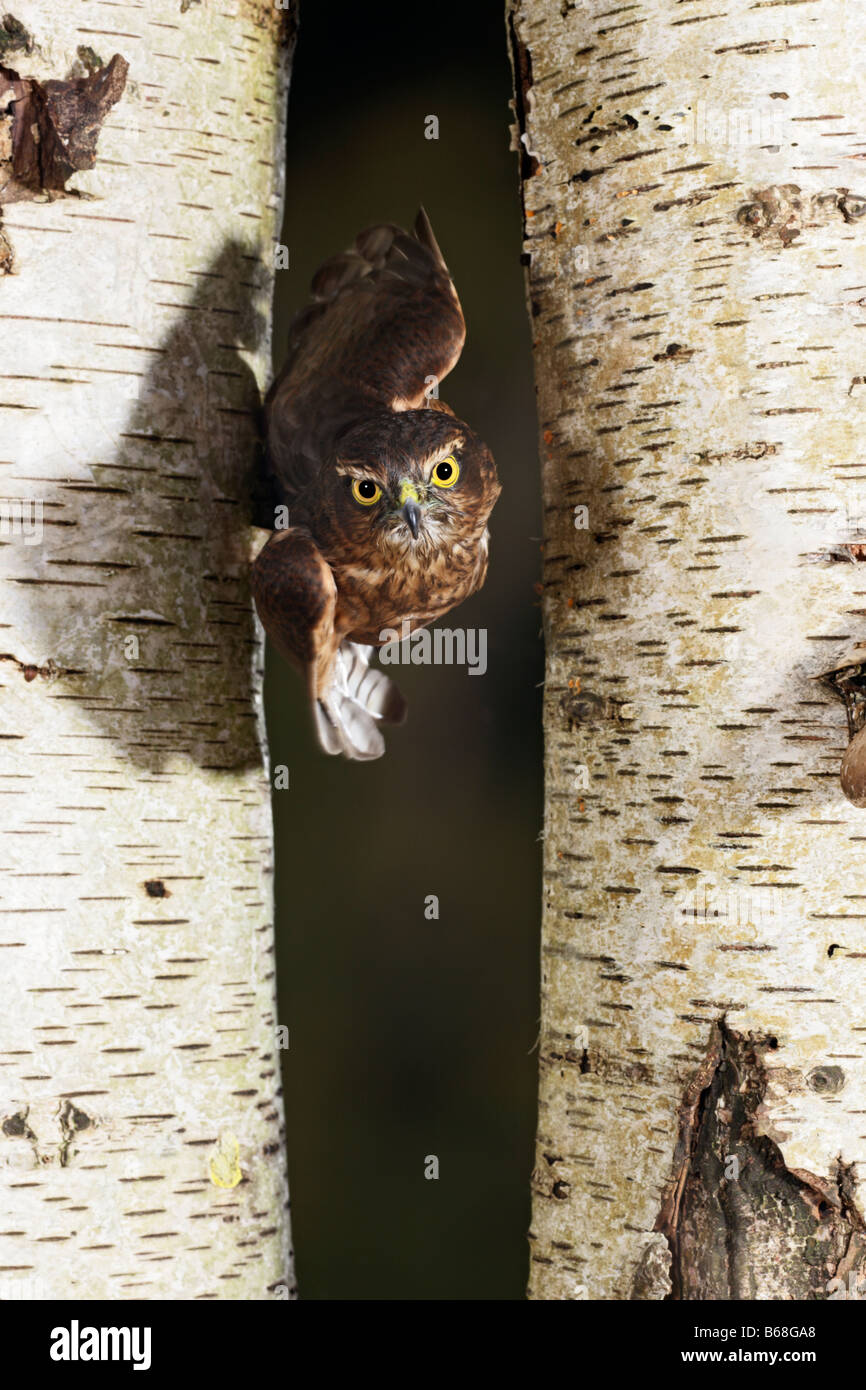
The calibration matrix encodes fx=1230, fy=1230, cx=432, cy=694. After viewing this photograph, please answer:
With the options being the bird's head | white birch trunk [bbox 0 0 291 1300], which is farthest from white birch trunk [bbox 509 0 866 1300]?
white birch trunk [bbox 0 0 291 1300]

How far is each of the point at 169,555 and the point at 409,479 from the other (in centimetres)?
23

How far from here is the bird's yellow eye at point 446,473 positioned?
1001 millimetres

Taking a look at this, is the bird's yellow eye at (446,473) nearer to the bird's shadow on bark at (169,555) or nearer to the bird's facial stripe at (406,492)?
the bird's facial stripe at (406,492)

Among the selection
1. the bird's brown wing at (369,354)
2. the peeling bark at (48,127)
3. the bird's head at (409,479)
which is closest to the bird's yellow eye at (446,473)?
the bird's head at (409,479)

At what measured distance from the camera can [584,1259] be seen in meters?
1.04

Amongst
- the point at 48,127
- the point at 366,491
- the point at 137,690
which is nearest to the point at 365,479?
the point at 366,491

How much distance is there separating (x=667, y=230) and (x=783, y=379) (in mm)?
162

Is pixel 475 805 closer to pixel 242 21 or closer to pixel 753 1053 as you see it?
pixel 753 1053

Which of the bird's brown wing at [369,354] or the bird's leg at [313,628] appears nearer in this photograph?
the bird's leg at [313,628]

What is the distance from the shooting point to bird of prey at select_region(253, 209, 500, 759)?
99 cm

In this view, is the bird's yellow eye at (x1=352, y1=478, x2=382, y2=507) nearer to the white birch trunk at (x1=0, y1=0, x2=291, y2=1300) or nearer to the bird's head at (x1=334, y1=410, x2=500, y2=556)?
the bird's head at (x1=334, y1=410, x2=500, y2=556)

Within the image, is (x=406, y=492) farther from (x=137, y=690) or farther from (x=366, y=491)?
(x=137, y=690)

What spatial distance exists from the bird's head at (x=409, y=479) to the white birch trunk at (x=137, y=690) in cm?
15

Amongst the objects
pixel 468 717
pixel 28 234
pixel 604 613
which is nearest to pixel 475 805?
pixel 468 717
